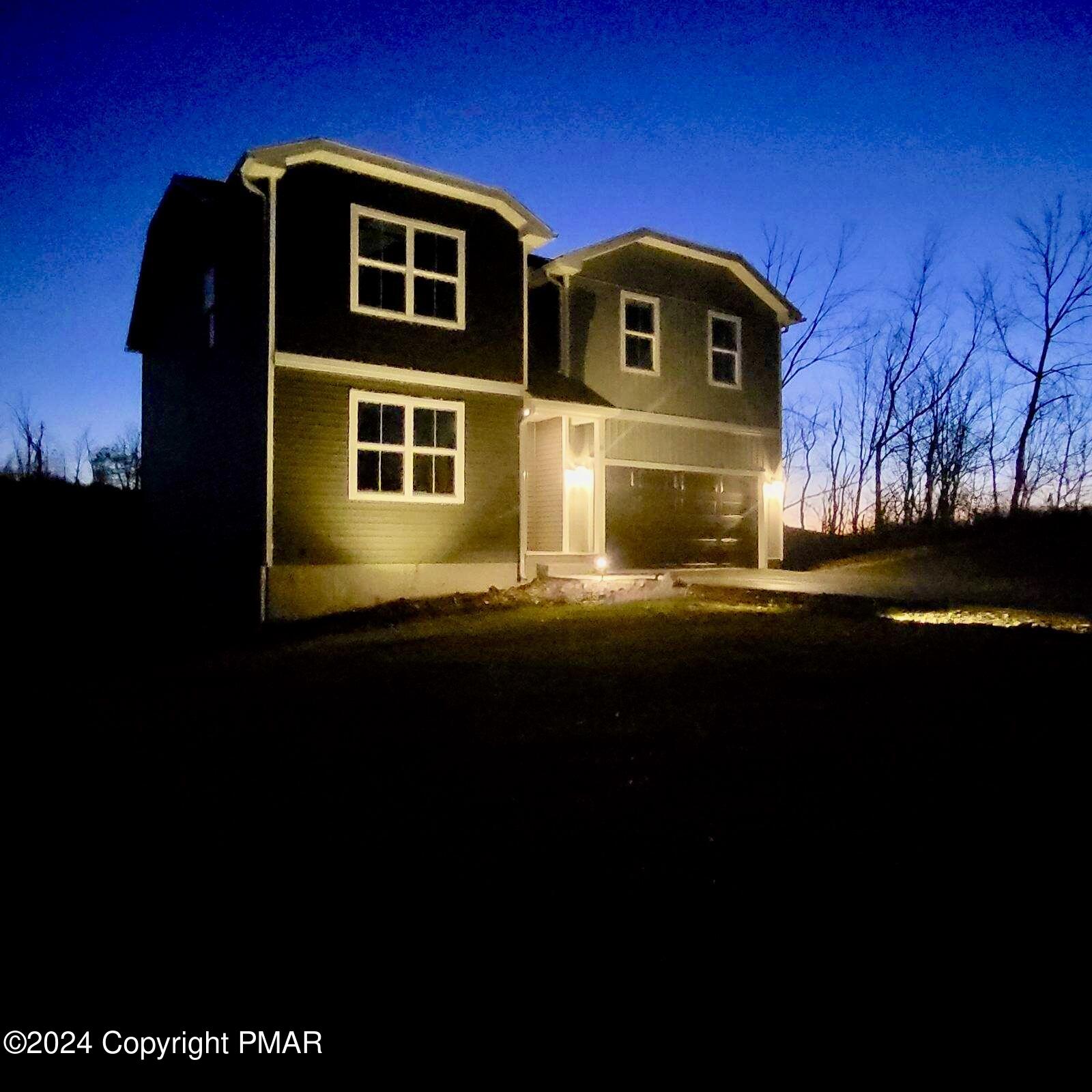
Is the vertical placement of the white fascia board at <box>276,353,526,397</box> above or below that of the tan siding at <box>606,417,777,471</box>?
above

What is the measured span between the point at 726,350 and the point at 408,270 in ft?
26.5

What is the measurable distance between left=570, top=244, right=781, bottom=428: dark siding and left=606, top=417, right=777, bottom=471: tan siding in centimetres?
39

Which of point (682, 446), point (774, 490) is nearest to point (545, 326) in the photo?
point (682, 446)

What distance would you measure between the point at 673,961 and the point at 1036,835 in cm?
205

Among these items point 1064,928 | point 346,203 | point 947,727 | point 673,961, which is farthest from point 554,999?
point 346,203

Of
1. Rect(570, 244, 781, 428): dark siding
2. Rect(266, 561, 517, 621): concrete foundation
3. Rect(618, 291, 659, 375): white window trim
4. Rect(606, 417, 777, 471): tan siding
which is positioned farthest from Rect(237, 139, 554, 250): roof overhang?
Rect(266, 561, 517, 621): concrete foundation

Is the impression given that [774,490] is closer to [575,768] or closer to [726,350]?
[726,350]

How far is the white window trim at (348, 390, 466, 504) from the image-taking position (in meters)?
13.5

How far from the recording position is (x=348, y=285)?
13.4 meters

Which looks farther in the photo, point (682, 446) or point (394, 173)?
point (682, 446)

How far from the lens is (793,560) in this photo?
2767cm

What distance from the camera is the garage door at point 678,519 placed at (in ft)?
57.0

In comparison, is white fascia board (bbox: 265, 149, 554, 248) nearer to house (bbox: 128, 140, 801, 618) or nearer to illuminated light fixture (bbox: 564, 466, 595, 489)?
house (bbox: 128, 140, 801, 618)

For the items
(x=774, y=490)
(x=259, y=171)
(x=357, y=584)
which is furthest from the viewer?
(x=774, y=490)
